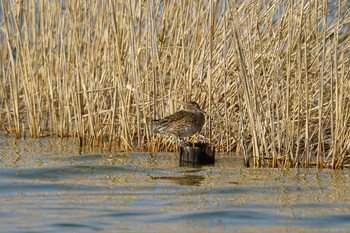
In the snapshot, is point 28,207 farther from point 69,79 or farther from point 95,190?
point 69,79

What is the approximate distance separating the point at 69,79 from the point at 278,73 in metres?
3.00

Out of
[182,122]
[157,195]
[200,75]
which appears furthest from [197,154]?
[157,195]

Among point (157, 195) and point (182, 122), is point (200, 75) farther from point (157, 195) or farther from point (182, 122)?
point (157, 195)

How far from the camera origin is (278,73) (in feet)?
25.2

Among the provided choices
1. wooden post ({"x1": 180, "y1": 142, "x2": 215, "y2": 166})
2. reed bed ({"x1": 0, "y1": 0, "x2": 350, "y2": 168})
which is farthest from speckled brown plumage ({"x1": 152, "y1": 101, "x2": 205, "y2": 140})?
wooden post ({"x1": 180, "y1": 142, "x2": 215, "y2": 166})

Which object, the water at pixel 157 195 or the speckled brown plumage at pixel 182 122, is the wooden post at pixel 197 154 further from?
the speckled brown plumage at pixel 182 122

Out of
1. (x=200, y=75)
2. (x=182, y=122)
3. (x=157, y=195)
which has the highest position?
(x=200, y=75)

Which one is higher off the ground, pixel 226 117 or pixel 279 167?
pixel 226 117

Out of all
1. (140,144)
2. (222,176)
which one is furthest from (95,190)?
(140,144)

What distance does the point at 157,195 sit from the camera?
6.83 meters

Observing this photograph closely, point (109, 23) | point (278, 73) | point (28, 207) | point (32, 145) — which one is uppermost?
point (109, 23)

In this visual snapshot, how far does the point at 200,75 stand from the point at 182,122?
558 mm

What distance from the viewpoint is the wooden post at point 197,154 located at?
7879 mm

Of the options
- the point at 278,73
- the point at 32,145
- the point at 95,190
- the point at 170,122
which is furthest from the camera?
the point at 32,145
